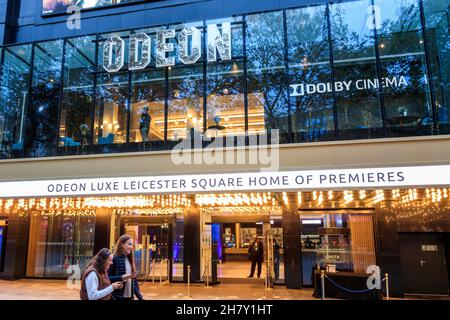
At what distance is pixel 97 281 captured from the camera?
18.2 feet

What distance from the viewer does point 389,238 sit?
13430 mm

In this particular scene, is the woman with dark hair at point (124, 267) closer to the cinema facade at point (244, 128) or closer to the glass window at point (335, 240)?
the cinema facade at point (244, 128)

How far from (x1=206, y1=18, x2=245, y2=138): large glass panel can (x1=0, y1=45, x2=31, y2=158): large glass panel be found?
6685 millimetres

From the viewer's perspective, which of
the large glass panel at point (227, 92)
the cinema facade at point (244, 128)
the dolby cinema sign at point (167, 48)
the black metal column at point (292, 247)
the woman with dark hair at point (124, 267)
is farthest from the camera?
the black metal column at point (292, 247)

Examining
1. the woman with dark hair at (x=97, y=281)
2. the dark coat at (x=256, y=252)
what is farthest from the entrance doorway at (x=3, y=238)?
the woman with dark hair at (x=97, y=281)

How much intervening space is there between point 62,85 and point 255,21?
6.94 metres

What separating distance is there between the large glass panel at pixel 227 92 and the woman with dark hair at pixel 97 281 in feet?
22.0

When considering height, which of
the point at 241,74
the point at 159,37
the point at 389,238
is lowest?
the point at 389,238

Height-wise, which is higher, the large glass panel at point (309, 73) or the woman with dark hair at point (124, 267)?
the large glass panel at point (309, 73)

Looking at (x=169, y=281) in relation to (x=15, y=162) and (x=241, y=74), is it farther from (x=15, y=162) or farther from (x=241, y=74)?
(x=241, y=74)

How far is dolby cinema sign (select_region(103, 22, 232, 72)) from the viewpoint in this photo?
12.8 meters

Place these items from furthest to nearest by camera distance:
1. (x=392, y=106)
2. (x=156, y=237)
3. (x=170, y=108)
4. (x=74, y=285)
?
(x=156, y=237) → (x=74, y=285) → (x=170, y=108) → (x=392, y=106)

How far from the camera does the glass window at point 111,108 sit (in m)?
13.0
